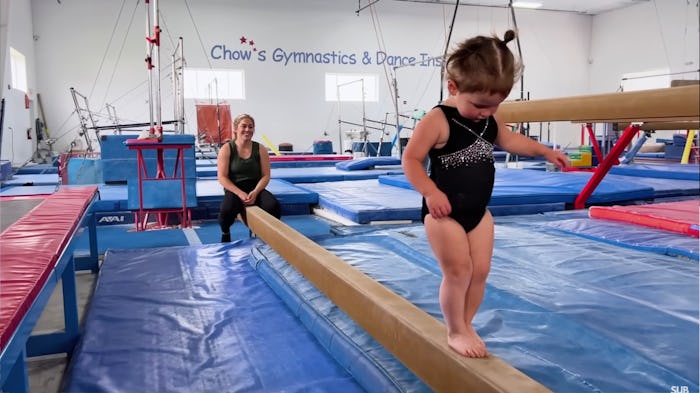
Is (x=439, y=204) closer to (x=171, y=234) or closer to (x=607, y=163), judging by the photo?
(x=607, y=163)

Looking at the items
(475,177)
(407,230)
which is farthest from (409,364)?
(407,230)

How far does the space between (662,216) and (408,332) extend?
270 centimetres

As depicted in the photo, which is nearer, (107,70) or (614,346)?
(614,346)

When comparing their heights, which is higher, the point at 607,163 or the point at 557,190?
the point at 607,163

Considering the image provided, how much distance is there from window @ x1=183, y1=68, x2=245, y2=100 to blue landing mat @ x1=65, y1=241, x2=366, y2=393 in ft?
34.7

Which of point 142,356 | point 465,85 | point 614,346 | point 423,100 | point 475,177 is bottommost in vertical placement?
point 142,356

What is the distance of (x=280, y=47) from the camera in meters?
13.9

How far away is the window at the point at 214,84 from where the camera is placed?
1316cm

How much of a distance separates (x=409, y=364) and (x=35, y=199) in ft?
11.8

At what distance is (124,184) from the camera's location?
659 centimetres

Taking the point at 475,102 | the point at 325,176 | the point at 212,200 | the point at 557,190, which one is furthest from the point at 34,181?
the point at 475,102

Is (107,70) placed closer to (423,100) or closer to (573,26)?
(423,100)

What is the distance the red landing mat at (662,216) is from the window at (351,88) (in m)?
11.2

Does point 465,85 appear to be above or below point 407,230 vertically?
above
